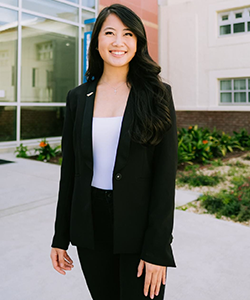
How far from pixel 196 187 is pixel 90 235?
4903 millimetres

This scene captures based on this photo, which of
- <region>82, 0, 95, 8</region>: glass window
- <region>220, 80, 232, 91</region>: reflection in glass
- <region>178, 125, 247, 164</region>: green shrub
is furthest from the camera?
<region>220, 80, 232, 91</region>: reflection in glass

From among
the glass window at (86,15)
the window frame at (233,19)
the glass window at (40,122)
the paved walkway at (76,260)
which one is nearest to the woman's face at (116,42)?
the paved walkway at (76,260)

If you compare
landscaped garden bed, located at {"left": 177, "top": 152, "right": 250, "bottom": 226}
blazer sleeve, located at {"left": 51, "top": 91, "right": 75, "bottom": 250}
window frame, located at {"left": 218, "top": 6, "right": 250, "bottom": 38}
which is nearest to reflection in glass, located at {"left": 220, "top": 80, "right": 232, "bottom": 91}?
window frame, located at {"left": 218, "top": 6, "right": 250, "bottom": 38}

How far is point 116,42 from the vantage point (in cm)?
139

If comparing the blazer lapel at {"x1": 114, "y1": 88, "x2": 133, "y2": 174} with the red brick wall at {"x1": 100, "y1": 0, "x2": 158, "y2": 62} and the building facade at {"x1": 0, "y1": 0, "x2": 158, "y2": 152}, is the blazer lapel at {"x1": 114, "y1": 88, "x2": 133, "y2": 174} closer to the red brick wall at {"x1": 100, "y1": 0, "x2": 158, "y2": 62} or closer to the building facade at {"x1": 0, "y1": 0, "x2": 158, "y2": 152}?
the building facade at {"x1": 0, "y1": 0, "x2": 158, "y2": 152}

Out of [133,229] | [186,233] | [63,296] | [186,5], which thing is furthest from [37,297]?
[186,5]

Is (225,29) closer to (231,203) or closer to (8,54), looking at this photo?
(8,54)

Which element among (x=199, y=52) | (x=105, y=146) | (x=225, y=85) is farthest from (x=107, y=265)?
(x=199, y=52)

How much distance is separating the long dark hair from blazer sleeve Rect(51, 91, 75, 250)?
344mm

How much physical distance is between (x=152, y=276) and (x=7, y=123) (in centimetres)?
887

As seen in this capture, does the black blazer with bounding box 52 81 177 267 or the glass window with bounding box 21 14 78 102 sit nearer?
the black blazer with bounding box 52 81 177 267

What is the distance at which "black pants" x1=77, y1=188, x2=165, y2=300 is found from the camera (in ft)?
4.45

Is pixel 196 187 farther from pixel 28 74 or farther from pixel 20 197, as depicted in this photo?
pixel 28 74

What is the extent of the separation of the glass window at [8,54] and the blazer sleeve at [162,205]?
8.84 m
